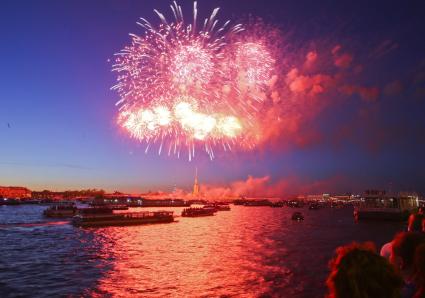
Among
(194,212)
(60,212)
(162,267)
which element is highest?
(194,212)

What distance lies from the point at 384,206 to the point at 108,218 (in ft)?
252

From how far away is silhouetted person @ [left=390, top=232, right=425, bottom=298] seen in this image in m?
4.34

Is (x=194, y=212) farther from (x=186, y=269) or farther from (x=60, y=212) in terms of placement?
(x=186, y=269)

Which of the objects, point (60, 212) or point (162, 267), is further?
point (60, 212)

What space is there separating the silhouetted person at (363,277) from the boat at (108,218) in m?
77.8

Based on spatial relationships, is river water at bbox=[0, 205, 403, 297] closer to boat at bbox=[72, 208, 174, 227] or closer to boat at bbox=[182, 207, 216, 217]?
boat at bbox=[72, 208, 174, 227]

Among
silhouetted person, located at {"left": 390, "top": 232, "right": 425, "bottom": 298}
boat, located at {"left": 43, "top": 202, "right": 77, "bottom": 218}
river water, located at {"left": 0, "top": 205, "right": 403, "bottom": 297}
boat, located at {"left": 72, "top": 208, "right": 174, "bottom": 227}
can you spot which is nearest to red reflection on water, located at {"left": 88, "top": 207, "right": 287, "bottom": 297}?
river water, located at {"left": 0, "top": 205, "right": 403, "bottom": 297}

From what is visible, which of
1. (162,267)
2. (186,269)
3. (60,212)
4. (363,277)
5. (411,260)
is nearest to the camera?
(363,277)

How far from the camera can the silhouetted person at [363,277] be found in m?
3.63

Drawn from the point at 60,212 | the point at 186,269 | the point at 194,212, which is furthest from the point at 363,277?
the point at 194,212

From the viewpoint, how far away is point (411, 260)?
5062 millimetres

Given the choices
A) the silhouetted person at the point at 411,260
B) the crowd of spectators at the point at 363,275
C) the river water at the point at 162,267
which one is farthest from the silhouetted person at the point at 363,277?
the river water at the point at 162,267

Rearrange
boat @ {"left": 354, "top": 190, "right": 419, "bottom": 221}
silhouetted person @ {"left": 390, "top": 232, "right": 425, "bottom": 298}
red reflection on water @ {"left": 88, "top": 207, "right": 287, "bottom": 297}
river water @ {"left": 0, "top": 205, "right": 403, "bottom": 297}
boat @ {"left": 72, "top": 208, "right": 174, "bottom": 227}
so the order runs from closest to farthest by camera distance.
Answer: silhouetted person @ {"left": 390, "top": 232, "right": 425, "bottom": 298} → river water @ {"left": 0, "top": 205, "right": 403, "bottom": 297} → red reflection on water @ {"left": 88, "top": 207, "right": 287, "bottom": 297} → boat @ {"left": 72, "top": 208, "right": 174, "bottom": 227} → boat @ {"left": 354, "top": 190, "right": 419, "bottom": 221}

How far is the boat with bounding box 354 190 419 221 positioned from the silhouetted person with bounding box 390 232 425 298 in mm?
107044
